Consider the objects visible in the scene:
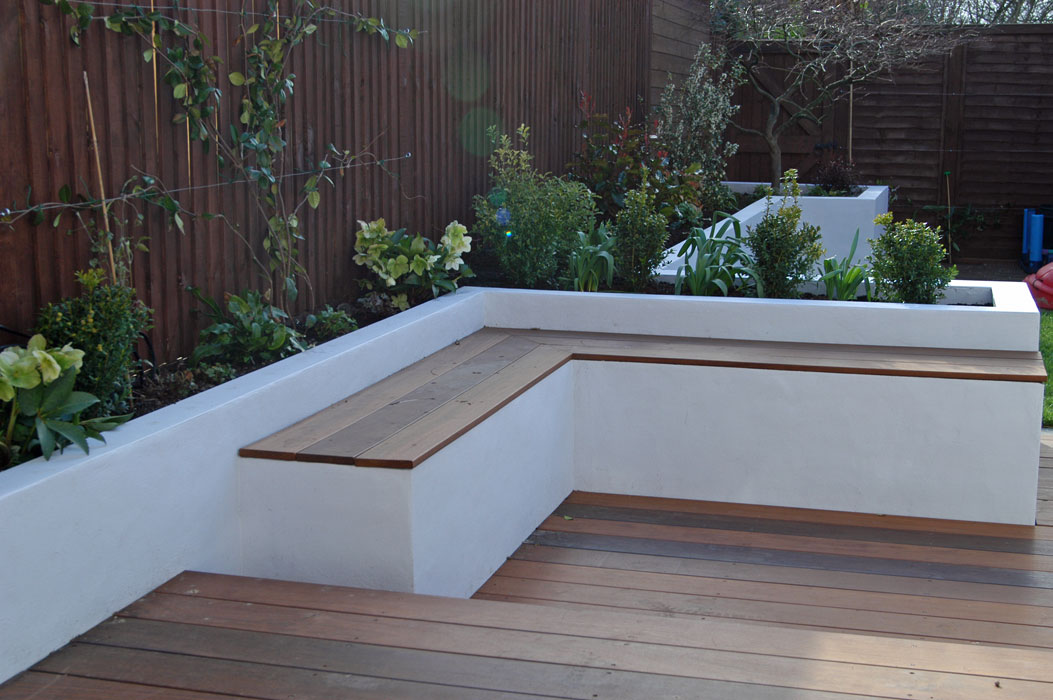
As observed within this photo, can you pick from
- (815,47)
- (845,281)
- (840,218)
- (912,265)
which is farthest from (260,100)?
(815,47)

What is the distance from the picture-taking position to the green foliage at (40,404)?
7.54 feet

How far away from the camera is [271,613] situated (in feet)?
7.93

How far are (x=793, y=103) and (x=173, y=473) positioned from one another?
9.46 m

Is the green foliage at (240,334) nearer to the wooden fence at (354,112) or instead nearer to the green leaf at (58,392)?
the wooden fence at (354,112)

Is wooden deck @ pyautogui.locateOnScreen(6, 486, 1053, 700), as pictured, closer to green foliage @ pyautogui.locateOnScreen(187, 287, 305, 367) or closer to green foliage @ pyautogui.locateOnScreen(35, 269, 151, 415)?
green foliage @ pyautogui.locateOnScreen(35, 269, 151, 415)

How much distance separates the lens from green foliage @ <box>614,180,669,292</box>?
4.90m

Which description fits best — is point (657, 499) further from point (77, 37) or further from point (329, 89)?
point (77, 37)

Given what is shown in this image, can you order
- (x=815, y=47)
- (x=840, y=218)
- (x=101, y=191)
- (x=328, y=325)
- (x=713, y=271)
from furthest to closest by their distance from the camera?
1. (x=815, y=47)
2. (x=840, y=218)
3. (x=713, y=271)
4. (x=328, y=325)
5. (x=101, y=191)

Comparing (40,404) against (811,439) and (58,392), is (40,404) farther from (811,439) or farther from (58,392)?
(811,439)

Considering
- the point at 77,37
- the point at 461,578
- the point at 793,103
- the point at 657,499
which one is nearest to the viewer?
the point at 77,37

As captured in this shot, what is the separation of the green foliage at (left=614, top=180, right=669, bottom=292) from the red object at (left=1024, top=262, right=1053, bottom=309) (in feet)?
14.9

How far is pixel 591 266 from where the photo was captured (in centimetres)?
486

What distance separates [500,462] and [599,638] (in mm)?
1124

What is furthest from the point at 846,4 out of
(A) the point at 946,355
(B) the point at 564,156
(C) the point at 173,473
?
(C) the point at 173,473
